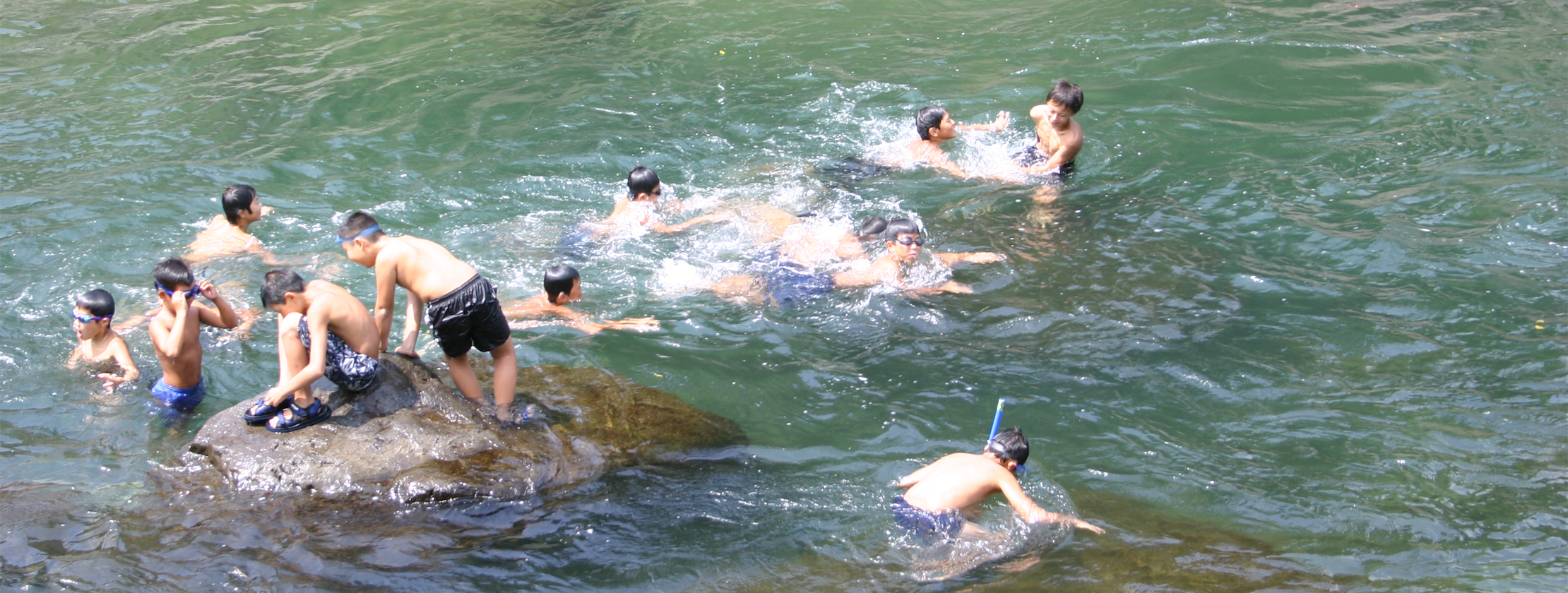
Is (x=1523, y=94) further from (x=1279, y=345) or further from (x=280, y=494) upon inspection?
(x=280, y=494)

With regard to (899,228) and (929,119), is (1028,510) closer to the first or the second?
(899,228)

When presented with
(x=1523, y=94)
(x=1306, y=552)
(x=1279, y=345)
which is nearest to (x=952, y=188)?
(x=1279, y=345)

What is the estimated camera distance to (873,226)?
791 centimetres

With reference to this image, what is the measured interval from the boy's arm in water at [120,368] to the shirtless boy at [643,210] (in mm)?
3574

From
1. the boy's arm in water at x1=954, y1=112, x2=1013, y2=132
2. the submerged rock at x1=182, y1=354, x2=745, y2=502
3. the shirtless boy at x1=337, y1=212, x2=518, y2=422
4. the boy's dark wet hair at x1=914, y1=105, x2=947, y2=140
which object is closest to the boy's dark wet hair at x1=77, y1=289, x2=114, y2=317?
the submerged rock at x1=182, y1=354, x2=745, y2=502

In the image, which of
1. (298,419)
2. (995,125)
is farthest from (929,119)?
(298,419)

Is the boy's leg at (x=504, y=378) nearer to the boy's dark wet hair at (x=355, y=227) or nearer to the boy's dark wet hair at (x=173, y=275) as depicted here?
the boy's dark wet hair at (x=355, y=227)

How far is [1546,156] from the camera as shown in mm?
8562

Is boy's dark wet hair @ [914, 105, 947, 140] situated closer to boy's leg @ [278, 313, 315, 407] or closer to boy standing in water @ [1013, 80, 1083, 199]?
boy standing in water @ [1013, 80, 1083, 199]

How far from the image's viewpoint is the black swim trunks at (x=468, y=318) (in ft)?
17.5

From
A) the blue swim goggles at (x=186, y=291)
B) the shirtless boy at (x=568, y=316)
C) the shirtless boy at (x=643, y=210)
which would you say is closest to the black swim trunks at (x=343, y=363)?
the blue swim goggles at (x=186, y=291)

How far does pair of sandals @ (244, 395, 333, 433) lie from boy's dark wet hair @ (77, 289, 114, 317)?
1.81m

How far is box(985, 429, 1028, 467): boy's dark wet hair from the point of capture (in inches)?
204

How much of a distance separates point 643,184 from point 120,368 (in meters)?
3.99
